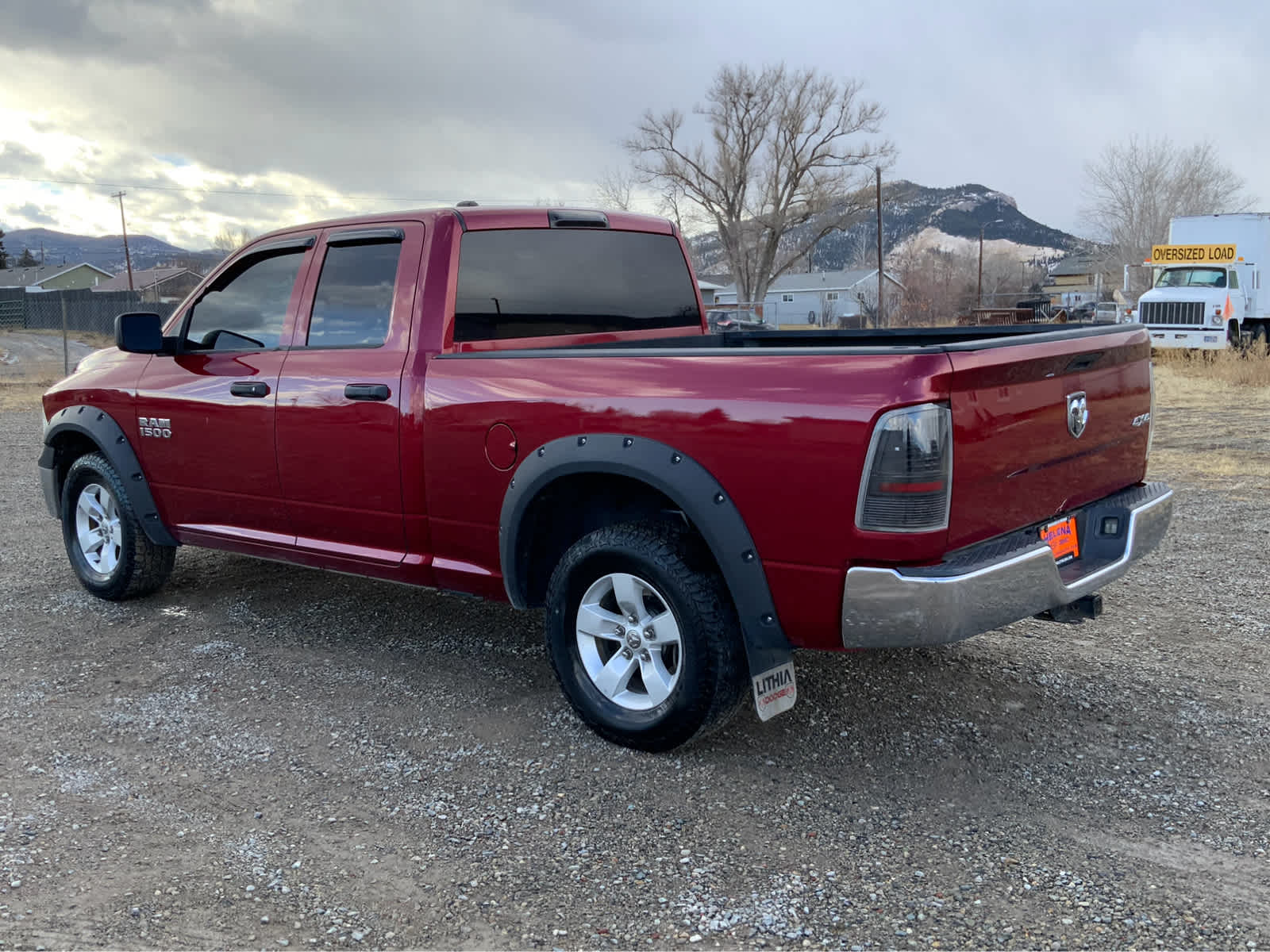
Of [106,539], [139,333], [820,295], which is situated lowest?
[106,539]

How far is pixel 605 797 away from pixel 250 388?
2.56 m

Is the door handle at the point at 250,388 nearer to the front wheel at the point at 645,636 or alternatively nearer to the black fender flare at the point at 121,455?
the black fender flare at the point at 121,455

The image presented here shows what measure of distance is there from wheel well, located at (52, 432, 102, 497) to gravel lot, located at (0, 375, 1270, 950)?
1.08 m

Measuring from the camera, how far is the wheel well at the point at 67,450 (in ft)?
19.2

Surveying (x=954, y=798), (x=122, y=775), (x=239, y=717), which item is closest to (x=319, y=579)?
(x=239, y=717)

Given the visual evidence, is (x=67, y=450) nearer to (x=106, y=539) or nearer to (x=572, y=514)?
(x=106, y=539)

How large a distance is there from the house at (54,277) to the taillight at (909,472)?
333 feet

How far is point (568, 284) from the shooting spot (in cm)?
467

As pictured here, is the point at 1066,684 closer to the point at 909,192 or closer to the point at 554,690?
the point at 554,690

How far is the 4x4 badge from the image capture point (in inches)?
136

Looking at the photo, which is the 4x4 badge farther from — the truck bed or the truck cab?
the truck cab

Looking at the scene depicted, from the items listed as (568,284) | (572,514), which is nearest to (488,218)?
(568,284)

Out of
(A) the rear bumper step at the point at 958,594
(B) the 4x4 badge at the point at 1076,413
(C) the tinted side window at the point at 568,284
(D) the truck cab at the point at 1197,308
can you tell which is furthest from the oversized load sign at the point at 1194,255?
(A) the rear bumper step at the point at 958,594

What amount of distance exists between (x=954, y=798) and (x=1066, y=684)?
1.24 metres
